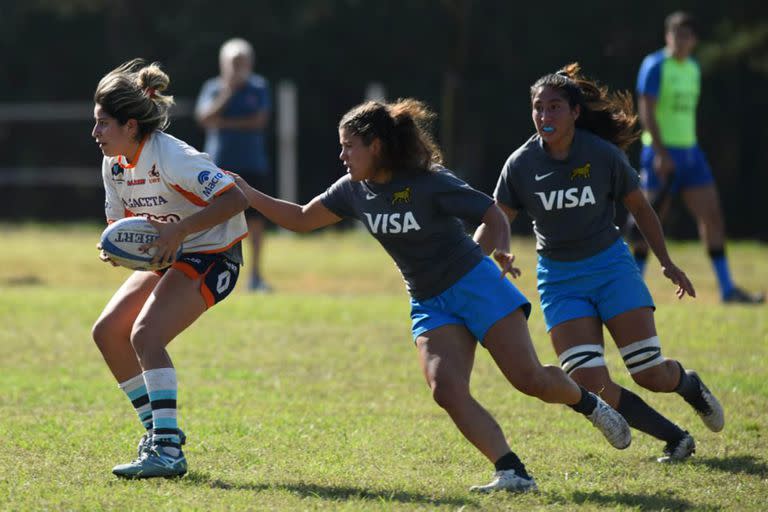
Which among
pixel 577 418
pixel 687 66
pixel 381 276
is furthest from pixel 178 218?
pixel 381 276

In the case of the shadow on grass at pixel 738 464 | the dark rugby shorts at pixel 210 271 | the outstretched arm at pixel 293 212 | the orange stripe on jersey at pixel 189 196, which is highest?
the orange stripe on jersey at pixel 189 196

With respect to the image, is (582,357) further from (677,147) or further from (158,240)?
(677,147)

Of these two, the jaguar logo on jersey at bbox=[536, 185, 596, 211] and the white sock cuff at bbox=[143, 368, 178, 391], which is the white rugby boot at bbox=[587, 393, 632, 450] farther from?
the white sock cuff at bbox=[143, 368, 178, 391]

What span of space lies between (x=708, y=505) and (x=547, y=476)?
29.9 inches

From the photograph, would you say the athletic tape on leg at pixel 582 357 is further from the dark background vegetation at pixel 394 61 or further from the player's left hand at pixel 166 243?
the dark background vegetation at pixel 394 61

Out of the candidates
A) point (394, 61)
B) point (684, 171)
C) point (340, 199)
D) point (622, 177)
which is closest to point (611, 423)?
point (622, 177)

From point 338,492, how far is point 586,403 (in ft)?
3.74

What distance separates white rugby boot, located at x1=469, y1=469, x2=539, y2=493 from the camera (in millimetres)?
5055

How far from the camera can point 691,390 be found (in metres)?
6.05

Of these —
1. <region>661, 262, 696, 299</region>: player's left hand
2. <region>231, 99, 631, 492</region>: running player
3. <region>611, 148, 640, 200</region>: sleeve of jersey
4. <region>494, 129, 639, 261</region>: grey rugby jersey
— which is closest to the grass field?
<region>231, 99, 631, 492</region>: running player

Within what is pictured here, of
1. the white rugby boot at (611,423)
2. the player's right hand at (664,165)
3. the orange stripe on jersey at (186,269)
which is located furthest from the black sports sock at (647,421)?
the player's right hand at (664,165)

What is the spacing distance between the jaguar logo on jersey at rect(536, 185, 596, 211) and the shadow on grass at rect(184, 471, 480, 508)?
156cm

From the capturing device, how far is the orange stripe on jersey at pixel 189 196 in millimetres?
5516

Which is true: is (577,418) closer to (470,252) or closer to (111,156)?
(470,252)
